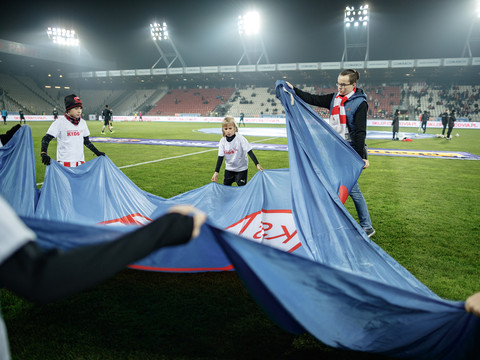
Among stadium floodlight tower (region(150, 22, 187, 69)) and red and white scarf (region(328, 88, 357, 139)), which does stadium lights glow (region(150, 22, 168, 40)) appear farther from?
red and white scarf (region(328, 88, 357, 139))

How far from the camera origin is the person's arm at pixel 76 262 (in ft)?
3.29

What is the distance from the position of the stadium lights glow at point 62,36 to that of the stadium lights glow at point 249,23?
28.1 m

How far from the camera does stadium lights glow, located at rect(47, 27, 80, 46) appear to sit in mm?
51938

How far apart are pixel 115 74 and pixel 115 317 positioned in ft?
195

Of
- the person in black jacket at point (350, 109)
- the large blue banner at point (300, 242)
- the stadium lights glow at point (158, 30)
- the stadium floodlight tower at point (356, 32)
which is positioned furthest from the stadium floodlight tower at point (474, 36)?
the large blue banner at point (300, 242)

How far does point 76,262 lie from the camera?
105cm

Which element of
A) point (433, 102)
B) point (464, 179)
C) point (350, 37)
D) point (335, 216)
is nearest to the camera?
point (335, 216)

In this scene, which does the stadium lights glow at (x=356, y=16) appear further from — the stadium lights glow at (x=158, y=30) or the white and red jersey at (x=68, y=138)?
the white and red jersey at (x=68, y=138)

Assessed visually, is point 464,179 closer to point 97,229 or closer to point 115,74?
point 97,229

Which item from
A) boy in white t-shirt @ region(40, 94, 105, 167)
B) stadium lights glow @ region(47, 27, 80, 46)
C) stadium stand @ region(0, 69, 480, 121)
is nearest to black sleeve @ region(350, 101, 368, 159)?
boy in white t-shirt @ region(40, 94, 105, 167)

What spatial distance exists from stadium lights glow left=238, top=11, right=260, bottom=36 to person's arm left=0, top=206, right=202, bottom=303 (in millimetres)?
50362

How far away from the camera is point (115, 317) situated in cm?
265

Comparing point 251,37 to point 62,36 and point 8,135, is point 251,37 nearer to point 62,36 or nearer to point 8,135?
point 62,36

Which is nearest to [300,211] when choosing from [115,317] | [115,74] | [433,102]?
[115,317]
